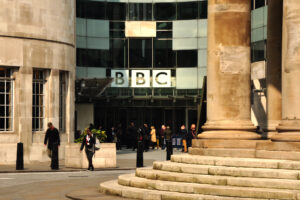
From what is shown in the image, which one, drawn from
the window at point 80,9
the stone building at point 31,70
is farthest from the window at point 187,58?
the stone building at point 31,70

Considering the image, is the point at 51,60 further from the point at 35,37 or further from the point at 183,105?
the point at 183,105

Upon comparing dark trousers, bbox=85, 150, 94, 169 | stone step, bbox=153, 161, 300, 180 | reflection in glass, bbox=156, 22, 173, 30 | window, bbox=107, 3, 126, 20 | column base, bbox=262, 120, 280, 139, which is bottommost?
dark trousers, bbox=85, 150, 94, 169

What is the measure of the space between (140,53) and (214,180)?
1675 inches

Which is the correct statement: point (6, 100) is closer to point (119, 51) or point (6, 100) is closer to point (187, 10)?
point (119, 51)

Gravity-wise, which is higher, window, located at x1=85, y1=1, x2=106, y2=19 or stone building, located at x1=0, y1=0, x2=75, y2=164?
window, located at x1=85, y1=1, x2=106, y2=19

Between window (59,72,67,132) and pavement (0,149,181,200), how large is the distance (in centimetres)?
355

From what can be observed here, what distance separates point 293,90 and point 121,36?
42272mm

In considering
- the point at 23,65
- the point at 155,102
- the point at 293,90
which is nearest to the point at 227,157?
the point at 293,90

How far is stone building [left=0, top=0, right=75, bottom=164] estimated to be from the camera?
34.6 meters

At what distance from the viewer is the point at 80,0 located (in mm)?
58500

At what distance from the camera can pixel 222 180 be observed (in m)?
17.3

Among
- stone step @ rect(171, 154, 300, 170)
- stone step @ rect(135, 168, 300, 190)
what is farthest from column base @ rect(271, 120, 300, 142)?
stone step @ rect(135, 168, 300, 190)

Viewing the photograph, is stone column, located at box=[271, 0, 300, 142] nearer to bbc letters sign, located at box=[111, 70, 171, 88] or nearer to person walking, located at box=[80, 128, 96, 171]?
person walking, located at box=[80, 128, 96, 171]

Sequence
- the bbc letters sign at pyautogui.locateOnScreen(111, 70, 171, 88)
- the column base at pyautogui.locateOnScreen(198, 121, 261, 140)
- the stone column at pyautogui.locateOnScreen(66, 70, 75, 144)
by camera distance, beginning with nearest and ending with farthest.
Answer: the column base at pyautogui.locateOnScreen(198, 121, 261, 140)
the stone column at pyautogui.locateOnScreen(66, 70, 75, 144)
the bbc letters sign at pyautogui.locateOnScreen(111, 70, 171, 88)
